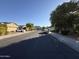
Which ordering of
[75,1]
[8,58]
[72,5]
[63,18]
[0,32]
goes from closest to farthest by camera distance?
[8,58] → [75,1] → [72,5] → [63,18] → [0,32]

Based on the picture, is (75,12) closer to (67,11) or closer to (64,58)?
(67,11)

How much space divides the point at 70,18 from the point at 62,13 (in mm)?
4917

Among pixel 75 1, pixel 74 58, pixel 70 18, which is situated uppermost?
pixel 75 1

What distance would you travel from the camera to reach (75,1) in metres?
32.5

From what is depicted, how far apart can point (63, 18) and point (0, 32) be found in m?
15.3

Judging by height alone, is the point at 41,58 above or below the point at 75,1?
below

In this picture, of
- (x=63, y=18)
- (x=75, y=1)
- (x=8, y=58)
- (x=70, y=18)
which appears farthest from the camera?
(x=63, y=18)

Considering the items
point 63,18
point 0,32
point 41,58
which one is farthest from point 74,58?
point 0,32

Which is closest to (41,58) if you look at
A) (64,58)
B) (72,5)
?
(64,58)

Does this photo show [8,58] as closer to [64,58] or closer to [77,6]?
[64,58]

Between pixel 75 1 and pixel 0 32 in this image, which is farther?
pixel 0 32

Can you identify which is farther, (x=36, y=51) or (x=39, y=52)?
(x=36, y=51)

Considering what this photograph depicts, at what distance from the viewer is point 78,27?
35094mm

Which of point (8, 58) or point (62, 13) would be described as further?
point (62, 13)
